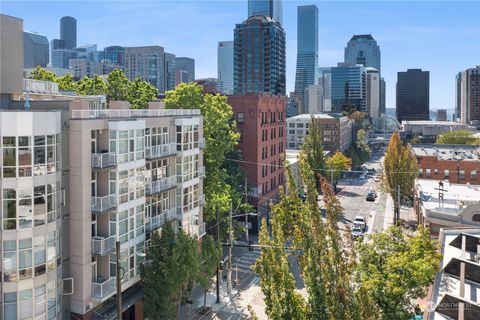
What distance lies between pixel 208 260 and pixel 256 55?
172m

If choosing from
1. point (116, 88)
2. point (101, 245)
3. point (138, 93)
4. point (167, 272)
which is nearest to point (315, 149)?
point (138, 93)

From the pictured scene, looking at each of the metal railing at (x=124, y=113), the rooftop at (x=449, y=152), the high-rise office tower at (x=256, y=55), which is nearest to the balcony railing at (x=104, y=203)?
the metal railing at (x=124, y=113)

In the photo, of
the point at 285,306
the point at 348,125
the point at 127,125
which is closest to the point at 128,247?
the point at 127,125

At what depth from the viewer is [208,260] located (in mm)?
33312

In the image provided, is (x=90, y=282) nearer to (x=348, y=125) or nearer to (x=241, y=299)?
(x=241, y=299)

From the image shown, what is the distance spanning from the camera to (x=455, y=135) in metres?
129

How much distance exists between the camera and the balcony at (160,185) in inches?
1244

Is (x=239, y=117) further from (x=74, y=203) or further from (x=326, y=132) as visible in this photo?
(x=326, y=132)

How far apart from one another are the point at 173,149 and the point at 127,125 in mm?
7091

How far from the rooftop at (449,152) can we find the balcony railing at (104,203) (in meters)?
69.0

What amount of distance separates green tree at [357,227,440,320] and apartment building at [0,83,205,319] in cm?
1490

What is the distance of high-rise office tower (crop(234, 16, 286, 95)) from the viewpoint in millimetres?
195075

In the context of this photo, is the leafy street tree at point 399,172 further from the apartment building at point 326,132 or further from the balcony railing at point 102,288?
the apartment building at point 326,132

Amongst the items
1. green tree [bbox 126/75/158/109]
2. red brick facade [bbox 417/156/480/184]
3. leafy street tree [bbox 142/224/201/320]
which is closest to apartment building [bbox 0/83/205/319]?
leafy street tree [bbox 142/224/201/320]
